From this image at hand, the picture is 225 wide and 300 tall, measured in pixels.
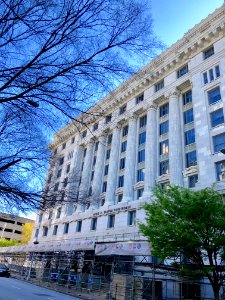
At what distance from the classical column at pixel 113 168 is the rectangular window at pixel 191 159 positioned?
40.2 feet

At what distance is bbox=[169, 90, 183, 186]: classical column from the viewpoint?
1207 inches

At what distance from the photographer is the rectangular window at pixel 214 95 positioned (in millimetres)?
30441

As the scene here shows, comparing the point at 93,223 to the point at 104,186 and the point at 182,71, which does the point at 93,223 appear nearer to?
the point at 104,186

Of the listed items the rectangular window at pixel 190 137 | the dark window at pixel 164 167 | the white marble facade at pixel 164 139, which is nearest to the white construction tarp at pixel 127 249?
the white marble facade at pixel 164 139

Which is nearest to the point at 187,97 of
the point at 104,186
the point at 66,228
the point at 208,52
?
the point at 208,52

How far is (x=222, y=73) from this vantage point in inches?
1203

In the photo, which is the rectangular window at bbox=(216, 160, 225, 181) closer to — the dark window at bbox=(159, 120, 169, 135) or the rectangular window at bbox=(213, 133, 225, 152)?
the rectangular window at bbox=(213, 133, 225, 152)

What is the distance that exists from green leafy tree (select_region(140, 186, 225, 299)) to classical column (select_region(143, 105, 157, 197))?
1451 centimetres

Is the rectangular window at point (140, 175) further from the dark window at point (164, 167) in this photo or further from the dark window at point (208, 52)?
the dark window at point (208, 52)

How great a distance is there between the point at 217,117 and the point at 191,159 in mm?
5466

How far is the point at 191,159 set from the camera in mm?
31234

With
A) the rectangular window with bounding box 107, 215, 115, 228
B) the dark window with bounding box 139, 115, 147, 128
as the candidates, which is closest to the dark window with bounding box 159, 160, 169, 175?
the dark window with bounding box 139, 115, 147, 128

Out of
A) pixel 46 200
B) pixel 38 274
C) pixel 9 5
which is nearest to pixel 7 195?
pixel 46 200

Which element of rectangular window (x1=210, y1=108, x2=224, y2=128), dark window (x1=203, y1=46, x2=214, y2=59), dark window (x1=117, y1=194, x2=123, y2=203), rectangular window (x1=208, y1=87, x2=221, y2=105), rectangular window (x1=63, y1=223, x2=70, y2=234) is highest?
dark window (x1=203, y1=46, x2=214, y2=59)
